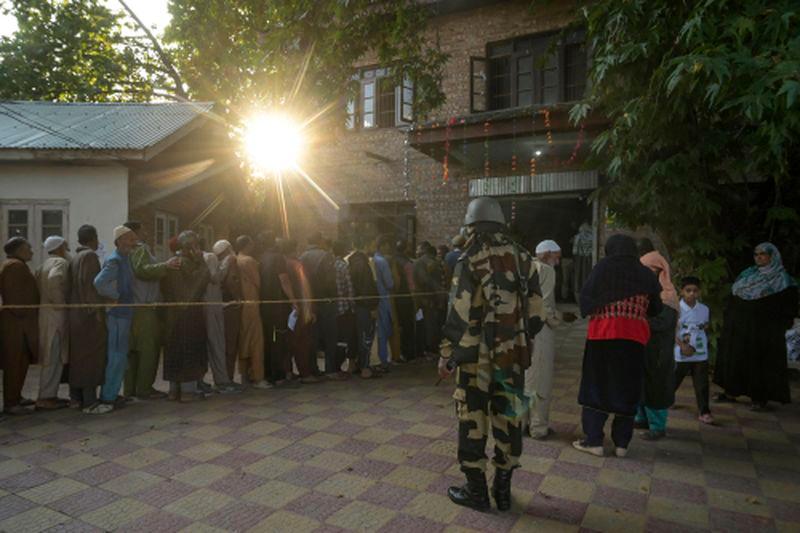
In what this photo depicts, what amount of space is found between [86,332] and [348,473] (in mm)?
3383

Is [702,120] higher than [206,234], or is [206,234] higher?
[702,120]

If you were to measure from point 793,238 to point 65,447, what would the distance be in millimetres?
8943

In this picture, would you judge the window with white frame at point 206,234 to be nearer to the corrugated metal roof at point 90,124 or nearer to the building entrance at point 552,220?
the corrugated metal roof at point 90,124

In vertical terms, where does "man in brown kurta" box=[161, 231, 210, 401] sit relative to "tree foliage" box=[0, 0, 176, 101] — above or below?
below

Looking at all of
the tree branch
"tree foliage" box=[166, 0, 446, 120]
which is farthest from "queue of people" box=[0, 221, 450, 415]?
the tree branch

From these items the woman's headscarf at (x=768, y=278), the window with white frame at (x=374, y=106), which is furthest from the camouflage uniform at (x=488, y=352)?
the window with white frame at (x=374, y=106)

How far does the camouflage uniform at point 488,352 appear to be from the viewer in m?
3.47

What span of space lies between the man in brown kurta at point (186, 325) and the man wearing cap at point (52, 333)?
1002 millimetres

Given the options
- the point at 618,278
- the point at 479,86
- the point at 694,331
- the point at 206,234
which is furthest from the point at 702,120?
the point at 206,234

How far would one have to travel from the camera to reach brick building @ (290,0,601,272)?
11.8m

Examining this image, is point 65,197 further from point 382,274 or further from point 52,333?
point 382,274

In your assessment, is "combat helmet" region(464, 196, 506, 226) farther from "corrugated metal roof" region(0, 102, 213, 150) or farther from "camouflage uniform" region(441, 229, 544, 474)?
"corrugated metal roof" region(0, 102, 213, 150)

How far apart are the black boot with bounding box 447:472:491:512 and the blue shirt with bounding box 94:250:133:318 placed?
4.16 metres

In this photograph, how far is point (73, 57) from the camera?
54.6 ft
